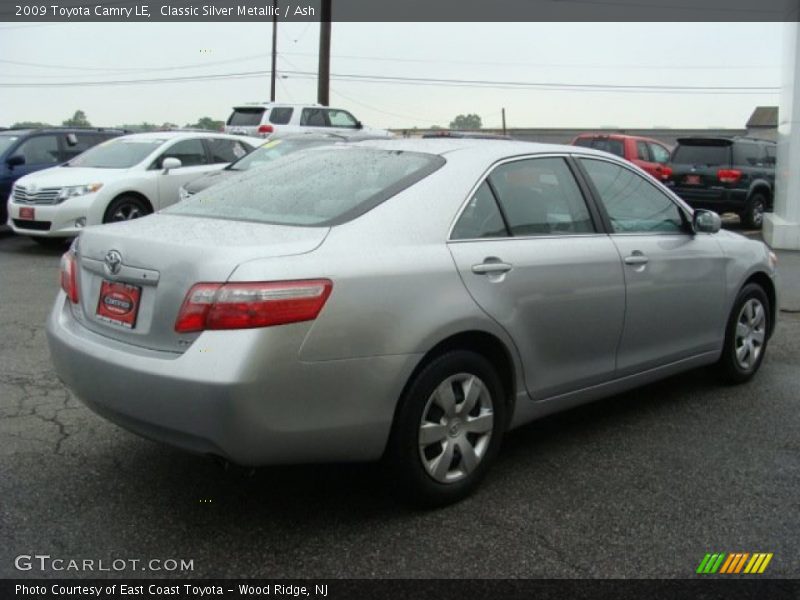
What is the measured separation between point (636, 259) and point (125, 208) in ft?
27.9

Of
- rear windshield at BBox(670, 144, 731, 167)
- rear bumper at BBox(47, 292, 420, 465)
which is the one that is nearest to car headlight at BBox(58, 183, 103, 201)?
rear bumper at BBox(47, 292, 420, 465)

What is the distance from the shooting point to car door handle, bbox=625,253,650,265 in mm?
4367

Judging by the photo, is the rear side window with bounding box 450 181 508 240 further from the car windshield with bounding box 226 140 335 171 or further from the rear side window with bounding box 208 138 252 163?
the rear side window with bounding box 208 138 252 163

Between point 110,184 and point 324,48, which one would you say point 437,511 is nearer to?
point 110,184

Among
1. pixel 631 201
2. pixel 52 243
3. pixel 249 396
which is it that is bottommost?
pixel 52 243

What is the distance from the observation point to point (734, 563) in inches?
125

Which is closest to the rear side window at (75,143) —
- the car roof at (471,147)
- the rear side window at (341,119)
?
the rear side window at (341,119)

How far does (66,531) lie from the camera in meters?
3.29

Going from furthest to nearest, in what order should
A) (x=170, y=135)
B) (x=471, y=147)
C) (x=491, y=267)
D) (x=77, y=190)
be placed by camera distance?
(x=170, y=135) → (x=77, y=190) → (x=471, y=147) → (x=491, y=267)

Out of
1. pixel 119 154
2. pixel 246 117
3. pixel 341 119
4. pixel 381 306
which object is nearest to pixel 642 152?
pixel 341 119

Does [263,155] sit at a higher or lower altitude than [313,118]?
lower

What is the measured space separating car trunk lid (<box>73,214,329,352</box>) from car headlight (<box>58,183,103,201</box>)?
7857 mm

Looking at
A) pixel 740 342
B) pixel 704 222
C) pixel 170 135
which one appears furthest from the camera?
pixel 170 135

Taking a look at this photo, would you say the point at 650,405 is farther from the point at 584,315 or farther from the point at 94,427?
the point at 94,427
